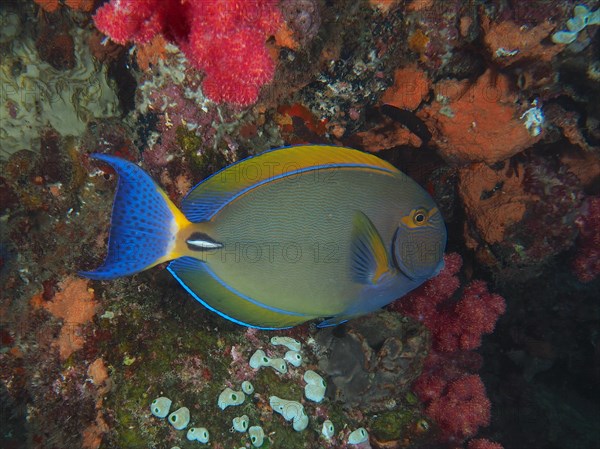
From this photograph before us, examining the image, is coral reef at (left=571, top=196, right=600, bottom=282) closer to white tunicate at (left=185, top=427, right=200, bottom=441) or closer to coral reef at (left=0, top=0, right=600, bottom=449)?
coral reef at (left=0, top=0, right=600, bottom=449)

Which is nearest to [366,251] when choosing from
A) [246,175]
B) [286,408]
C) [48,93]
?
[246,175]

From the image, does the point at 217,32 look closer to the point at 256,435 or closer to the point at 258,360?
the point at 258,360

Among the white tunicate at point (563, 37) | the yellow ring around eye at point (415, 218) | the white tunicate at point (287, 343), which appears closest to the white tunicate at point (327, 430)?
the white tunicate at point (287, 343)

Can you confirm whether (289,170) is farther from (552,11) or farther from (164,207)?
(552,11)

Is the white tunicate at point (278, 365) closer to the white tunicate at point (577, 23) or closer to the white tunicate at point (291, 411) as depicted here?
the white tunicate at point (291, 411)

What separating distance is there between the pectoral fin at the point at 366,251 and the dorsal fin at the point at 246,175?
40 cm

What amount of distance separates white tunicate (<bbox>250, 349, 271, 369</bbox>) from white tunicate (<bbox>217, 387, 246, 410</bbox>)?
0.79ft

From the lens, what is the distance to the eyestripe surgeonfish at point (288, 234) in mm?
1871

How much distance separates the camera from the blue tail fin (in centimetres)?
177

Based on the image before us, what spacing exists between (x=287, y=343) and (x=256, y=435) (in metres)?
0.74

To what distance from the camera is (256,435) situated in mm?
2707

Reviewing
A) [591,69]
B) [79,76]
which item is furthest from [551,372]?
[79,76]

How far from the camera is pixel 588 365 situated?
243 inches

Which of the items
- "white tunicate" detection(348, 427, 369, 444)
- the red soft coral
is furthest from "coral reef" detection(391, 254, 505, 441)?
"white tunicate" detection(348, 427, 369, 444)
